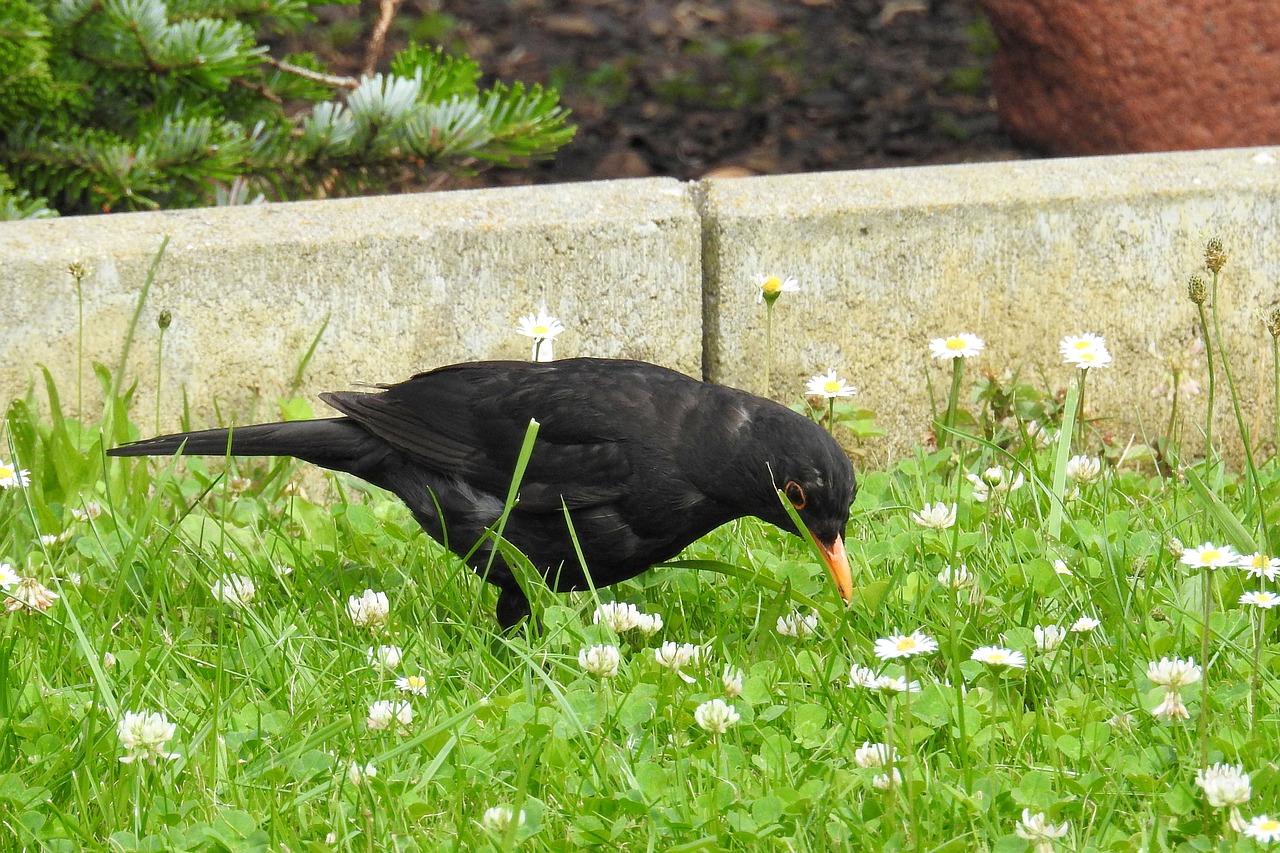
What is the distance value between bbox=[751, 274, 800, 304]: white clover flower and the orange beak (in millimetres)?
741

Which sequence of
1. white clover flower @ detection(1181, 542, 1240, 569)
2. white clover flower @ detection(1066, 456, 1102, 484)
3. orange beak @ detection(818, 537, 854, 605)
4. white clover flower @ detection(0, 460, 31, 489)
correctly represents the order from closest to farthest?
white clover flower @ detection(1181, 542, 1240, 569), orange beak @ detection(818, 537, 854, 605), white clover flower @ detection(0, 460, 31, 489), white clover flower @ detection(1066, 456, 1102, 484)

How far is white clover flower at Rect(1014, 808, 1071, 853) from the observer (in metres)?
2.13

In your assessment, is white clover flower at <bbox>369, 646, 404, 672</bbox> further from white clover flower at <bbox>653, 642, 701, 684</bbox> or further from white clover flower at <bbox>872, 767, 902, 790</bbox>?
white clover flower at <bbox>872, 767, 902, 790</bbox>

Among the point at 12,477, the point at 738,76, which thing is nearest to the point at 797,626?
the point at 12,477

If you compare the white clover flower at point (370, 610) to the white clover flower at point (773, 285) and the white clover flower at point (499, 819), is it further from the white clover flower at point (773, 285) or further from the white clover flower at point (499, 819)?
the white clover flower at point (773, 285)

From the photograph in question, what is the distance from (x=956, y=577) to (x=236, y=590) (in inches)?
56.0

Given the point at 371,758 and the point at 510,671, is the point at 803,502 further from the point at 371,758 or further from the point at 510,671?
the point at 371,758

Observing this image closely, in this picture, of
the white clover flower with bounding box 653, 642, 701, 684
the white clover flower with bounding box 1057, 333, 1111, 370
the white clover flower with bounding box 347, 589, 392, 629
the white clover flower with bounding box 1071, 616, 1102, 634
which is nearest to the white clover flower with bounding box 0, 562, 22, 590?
the white clover flower with bounding box 347, 589, 392, 629

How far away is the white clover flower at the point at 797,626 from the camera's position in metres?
3.04

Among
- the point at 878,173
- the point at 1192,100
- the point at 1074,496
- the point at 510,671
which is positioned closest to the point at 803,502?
the point at 510,671

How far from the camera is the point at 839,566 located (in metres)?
3.03

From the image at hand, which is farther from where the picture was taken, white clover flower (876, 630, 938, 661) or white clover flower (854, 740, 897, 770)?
white clover flower (854, 740, 897, 770)

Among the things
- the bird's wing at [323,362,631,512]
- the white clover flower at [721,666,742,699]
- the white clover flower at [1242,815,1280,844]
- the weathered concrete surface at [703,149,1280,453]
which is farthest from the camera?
the weathered concrete surface at [703,149,1280,453]

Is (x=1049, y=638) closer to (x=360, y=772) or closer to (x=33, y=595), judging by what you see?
(x=360, y=772)
